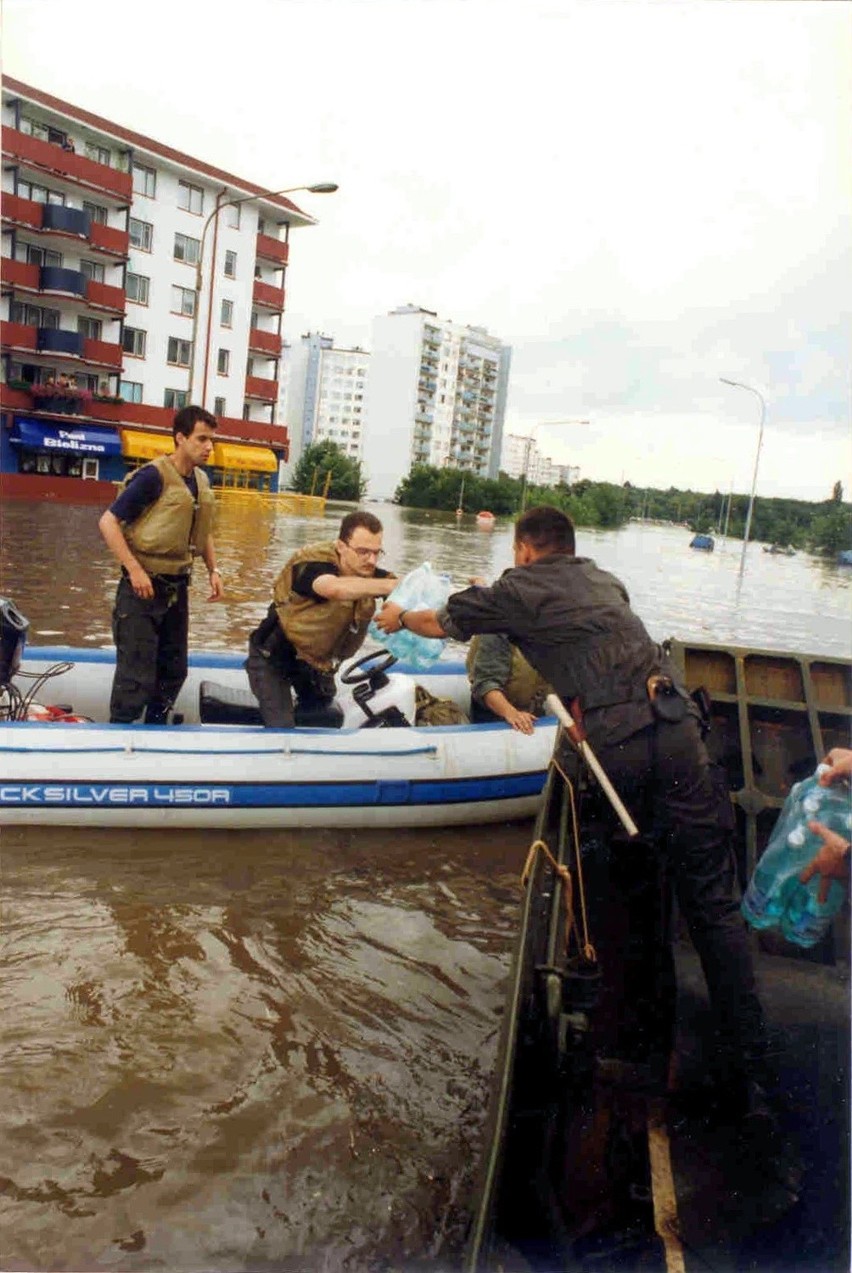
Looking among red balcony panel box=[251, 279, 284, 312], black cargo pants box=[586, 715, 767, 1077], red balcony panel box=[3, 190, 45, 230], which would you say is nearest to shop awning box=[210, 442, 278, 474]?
red balcony panel box=[251, 279, 284, 312]

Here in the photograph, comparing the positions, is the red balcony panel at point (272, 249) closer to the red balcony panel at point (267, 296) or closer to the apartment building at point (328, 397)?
the red balcony panel at point (267, 296)

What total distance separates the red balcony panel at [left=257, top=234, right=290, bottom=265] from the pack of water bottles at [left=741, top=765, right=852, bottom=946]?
122 feet

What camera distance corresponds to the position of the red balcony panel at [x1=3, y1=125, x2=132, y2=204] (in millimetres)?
26500

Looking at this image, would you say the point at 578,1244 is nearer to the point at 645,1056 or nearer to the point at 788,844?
the point at 645,1056

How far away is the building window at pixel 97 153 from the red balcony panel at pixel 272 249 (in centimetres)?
722

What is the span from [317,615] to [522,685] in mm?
1254

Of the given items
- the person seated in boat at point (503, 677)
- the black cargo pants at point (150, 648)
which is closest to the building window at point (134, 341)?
the black cargo pants at point (150, 648)

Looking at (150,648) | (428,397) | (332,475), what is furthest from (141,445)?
(428,397)

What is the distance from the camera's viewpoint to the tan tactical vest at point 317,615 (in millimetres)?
4695

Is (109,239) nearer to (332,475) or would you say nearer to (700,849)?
(332,475)

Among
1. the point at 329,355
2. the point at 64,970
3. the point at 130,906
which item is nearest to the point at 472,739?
the point at 130,906

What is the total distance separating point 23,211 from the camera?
2728cm

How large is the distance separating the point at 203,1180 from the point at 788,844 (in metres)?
1.83

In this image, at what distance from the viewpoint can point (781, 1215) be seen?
2.28 m
